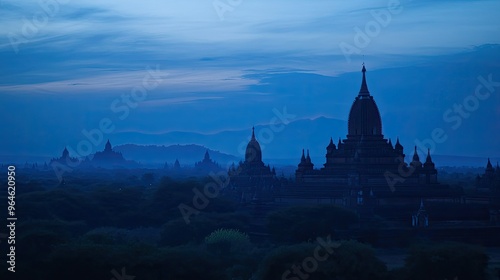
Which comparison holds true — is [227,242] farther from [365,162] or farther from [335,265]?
[365,162]

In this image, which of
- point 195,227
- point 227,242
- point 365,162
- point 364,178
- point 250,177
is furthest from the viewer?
point 250,177

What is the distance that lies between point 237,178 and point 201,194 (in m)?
7.64

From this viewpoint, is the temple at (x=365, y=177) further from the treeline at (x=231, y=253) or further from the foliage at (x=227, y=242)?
the foliage at (x=227, y=242)

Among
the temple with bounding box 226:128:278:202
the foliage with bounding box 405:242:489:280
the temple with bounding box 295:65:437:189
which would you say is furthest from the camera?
the temple with bounding box 226:128:278:202

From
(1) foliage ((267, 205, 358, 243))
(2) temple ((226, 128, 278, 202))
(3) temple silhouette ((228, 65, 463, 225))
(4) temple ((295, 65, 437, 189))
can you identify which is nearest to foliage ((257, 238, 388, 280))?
(1) foliage ((267, 205, 358, 243))

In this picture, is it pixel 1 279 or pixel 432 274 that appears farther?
pixel 432 274

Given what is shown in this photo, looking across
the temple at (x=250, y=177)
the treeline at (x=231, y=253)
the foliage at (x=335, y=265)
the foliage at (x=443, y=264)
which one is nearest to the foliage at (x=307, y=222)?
the treeline at (x=231, y=253)

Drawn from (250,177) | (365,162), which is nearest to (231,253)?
(365,162)

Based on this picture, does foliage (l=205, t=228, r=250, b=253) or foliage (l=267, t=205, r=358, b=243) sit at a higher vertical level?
foliage (l=267, t=205, r=358, b=243)

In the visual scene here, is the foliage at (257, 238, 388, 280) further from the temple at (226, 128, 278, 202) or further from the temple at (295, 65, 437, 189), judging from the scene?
the temple at (226, 128, 278, 202)

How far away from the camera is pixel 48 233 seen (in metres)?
35.6

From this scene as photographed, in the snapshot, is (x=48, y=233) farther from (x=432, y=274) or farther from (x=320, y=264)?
(x=432, y=274)

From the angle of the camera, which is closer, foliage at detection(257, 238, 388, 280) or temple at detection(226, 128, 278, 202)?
foliage at detection(257, 238, 388, 280)

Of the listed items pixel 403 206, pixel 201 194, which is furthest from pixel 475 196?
pixel 201 194
